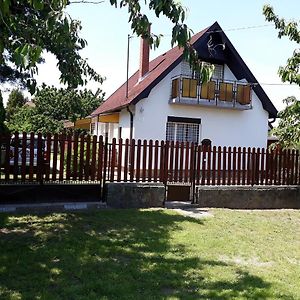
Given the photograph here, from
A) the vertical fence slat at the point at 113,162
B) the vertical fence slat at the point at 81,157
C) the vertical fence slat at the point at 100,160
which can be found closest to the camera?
the vertical fence slat at the point at 81,157

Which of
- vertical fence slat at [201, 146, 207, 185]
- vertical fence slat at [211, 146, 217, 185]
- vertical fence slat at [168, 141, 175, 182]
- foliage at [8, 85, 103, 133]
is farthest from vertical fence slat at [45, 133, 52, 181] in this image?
foliage at [8, 85, 103, 133]

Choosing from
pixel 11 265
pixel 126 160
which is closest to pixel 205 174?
pixel 126 160

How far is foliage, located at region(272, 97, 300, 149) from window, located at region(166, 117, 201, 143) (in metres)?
7.42

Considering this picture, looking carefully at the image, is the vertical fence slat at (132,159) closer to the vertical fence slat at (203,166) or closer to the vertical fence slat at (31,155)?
the vertical fence slat at (203,166)

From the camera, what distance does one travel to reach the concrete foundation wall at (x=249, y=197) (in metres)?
11.2

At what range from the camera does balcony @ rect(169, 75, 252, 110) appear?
18.9 meters

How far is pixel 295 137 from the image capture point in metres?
11.8

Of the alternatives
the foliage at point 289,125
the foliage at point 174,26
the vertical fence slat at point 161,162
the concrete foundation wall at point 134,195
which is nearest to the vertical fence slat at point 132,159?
the concrete foundation wall at point 134,195

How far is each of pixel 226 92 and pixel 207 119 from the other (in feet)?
5.27

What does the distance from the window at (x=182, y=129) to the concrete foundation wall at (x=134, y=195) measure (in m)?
9.04

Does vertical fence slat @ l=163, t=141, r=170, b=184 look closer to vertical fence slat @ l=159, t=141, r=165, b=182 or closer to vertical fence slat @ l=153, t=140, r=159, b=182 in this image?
vertical fence slat @ l=159, t=141, r=165, b=182

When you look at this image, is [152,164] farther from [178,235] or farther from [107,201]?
[178,235]

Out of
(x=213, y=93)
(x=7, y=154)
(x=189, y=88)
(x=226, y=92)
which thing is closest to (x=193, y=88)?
(x=189, y=88)

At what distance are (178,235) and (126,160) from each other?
11.5 ft
